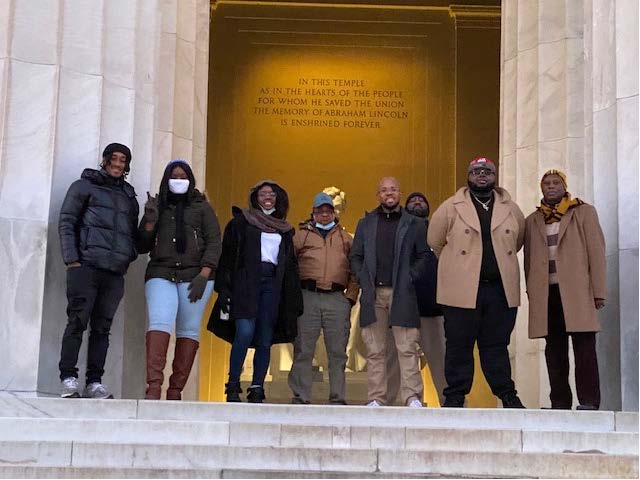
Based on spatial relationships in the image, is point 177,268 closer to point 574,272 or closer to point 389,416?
point 389,416

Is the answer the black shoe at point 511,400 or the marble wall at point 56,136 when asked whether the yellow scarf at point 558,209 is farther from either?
the marble wall at point 56,136

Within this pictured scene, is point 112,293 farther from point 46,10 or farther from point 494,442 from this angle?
point 494,442

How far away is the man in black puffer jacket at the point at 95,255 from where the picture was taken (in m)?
9.70

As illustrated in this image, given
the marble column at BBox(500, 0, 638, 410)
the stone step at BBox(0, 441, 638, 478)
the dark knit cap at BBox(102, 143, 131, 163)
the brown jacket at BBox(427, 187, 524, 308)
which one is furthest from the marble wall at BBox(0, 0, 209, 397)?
the marble column at BBox(500, 0, 638, 410)

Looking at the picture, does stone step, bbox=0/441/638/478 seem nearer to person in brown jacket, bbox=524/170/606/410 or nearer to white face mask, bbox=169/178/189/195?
person in brown jacket, bbox=524/170/606/410

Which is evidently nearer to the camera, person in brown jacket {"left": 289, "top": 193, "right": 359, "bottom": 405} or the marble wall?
the marble wall

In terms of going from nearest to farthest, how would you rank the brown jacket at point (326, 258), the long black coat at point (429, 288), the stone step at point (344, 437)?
the stone step at point (344, 437)
the long black coat at point (429, 288)
the brown jacket at point (326, 258)

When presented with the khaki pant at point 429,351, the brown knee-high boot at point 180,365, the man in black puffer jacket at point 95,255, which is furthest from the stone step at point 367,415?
the khaki pant at point 429,351

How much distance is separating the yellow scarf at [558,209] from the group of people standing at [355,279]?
0.01 meters

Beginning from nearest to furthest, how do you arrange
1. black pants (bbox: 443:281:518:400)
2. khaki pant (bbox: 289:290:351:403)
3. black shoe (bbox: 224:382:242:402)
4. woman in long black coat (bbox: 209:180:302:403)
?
black pants (bbox: 443:281:518:400) < black shoe (bbox: 224:382:242:402) < woman in long black coat (bbox: 209:180:302:403) < khaki pant (bbox: 289:290:351:403)

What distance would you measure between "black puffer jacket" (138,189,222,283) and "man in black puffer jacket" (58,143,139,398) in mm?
174

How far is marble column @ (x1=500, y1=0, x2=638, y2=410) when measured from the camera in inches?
416

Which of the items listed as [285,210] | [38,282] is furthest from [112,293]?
[285,210]

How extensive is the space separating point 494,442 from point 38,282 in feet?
13.1
